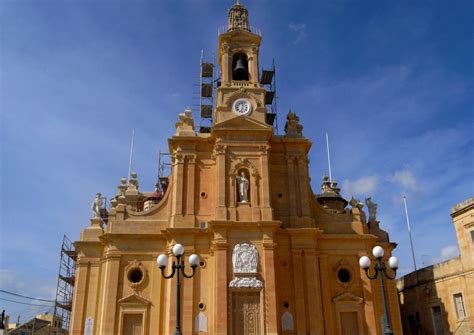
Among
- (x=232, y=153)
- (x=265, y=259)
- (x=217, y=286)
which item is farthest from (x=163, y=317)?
(x=232, y=153)

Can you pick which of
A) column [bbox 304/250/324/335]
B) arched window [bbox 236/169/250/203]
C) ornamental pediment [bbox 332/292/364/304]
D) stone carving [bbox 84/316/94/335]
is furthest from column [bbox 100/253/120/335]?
ornamental pediment [bbox 332/292/364/304]

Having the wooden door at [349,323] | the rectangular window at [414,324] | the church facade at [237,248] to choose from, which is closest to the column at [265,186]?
the church facade at [237,248]

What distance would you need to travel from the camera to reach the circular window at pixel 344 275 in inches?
1155

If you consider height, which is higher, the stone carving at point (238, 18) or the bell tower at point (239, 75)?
the stone carving at point (238, 18)

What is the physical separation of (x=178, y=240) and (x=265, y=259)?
533 centimetres

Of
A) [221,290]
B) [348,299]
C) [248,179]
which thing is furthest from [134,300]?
[348,299]

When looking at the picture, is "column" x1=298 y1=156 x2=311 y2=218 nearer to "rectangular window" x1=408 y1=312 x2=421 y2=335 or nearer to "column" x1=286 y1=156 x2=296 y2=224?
"column" x1=286 y1=156 x2=296 y2=224

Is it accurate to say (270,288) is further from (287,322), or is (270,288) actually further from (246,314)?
(287,322)

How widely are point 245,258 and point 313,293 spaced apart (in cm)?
482

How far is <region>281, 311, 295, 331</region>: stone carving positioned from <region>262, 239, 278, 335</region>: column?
1.91m

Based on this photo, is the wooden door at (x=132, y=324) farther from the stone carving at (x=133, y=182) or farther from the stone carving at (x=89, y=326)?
the stone carving at (x=133, y=182)

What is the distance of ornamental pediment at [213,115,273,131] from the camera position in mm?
29781

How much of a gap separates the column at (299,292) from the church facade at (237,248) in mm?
59

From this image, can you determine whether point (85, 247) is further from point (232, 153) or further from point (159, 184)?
point (159, 184)
